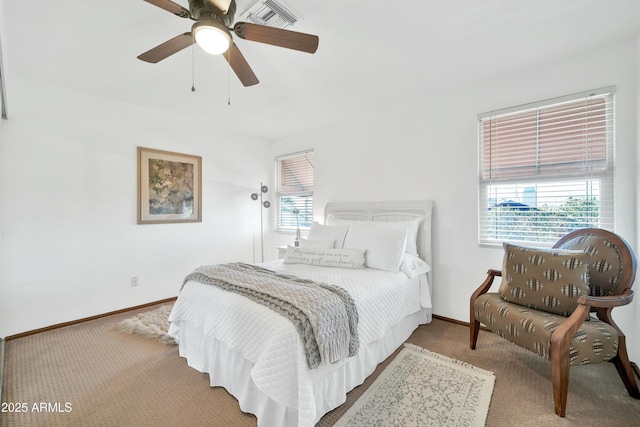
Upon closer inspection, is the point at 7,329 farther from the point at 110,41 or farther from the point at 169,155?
the point at 110,41

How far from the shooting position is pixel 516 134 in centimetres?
263

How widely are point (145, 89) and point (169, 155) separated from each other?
2.99 feet

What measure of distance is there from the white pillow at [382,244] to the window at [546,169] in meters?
0.91

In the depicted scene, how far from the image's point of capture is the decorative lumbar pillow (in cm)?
187

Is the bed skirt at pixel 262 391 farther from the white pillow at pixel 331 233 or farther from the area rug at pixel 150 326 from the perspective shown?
the white pillow at pixel 331 233

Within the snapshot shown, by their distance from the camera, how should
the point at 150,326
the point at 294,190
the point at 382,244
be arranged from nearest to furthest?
1. the point at 382,244
2. the point at 150,326
3. the point at 294,190

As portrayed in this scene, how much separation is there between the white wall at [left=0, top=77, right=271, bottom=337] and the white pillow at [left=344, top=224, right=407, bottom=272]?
97.0 inches

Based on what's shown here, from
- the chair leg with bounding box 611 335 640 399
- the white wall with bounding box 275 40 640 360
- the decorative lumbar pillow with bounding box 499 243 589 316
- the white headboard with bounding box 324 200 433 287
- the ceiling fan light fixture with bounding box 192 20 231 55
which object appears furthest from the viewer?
the white headboard with bounding box 324 200 433 287

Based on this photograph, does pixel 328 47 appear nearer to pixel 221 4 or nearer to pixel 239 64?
pixel 239 64

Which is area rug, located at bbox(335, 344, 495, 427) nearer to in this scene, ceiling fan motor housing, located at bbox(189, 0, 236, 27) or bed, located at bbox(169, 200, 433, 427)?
bed, located at bbox(169, 200, 433, 427)

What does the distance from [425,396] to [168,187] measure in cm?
364

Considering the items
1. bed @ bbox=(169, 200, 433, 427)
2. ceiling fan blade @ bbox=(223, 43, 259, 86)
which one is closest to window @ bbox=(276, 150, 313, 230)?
bed @ bbox=(169, 200, 433, 427)

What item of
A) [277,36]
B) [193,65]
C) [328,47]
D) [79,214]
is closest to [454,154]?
[328,47]

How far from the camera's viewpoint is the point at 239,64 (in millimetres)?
1857
